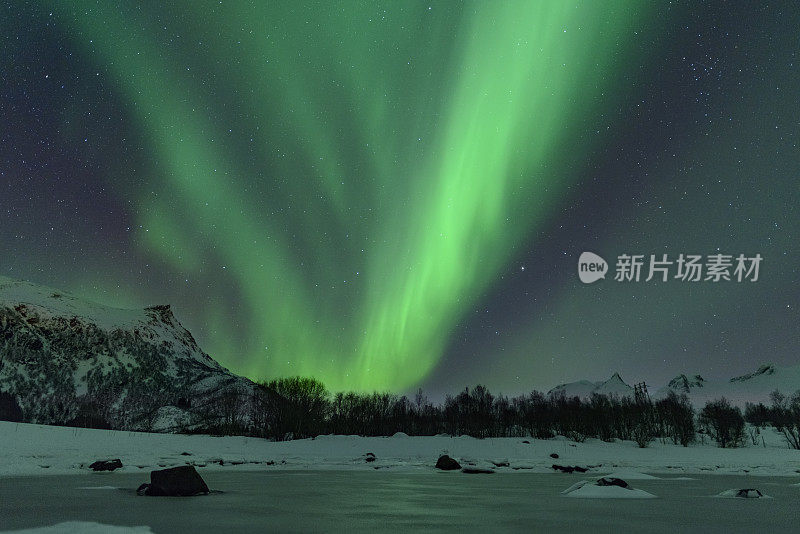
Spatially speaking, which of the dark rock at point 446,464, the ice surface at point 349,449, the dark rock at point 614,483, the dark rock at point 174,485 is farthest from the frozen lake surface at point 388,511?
the ice surface at point 349,449

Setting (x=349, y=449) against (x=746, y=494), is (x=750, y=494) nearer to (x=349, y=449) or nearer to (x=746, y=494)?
(x=746, y=494)

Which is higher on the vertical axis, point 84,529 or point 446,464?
point 446,464

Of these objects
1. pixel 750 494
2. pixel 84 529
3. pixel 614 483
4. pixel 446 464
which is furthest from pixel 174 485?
pixel 446 464

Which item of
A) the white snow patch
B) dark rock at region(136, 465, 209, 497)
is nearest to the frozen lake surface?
the white snow patch

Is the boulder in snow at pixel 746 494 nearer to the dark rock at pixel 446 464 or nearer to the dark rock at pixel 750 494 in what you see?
the dark rock at pixel 750 494

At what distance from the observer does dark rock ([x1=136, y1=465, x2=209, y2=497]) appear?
21703 mm

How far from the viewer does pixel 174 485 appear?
21.9m

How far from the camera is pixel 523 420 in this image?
154 meters

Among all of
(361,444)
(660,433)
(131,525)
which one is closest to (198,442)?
(361,444)

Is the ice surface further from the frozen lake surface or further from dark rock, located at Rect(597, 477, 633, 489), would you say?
the frozen lake surface

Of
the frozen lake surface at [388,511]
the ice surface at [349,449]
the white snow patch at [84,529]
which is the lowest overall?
the white snow patch at [84,529]

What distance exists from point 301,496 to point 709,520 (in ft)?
46.6

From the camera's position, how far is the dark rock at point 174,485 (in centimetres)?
2170

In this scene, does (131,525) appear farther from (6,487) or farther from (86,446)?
(86,446)
